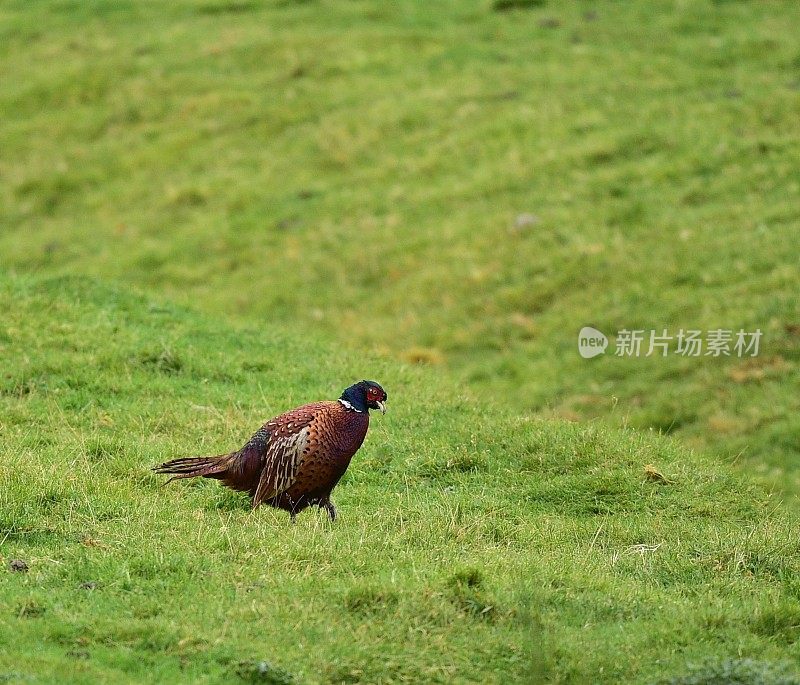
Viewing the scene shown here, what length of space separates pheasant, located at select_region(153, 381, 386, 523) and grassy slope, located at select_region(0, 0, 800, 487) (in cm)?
724

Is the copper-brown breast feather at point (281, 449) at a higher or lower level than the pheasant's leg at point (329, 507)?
higher

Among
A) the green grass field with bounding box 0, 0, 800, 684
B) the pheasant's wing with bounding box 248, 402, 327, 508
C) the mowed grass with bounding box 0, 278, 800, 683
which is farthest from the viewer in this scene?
the pheasant's wing with bounding box 248, 402, 327, 508

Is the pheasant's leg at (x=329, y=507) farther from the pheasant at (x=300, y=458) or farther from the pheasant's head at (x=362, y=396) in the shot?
the pheasant's head at (x=362, y=396)

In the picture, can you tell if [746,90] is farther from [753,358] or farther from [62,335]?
[62,335]

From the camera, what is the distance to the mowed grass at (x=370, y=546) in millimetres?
7688

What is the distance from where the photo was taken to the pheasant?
9.98 m

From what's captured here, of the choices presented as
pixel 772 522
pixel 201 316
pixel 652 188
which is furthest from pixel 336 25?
pixel 772 522

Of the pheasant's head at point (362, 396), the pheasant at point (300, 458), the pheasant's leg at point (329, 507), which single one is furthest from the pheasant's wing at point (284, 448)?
the pheasant's leg at point (329, 507)

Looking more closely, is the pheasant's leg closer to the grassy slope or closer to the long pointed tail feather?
the long pointed tail feather

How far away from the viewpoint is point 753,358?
19.0m

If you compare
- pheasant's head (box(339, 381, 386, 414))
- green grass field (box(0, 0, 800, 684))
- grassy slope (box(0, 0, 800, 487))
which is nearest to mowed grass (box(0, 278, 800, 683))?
green grass field (box(0, 0, 800, 684))

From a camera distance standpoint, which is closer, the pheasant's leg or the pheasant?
the pheasant

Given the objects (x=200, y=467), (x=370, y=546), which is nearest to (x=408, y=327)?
(x=200, y=467)

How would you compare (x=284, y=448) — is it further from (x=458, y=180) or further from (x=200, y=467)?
(x=458, y=180)
